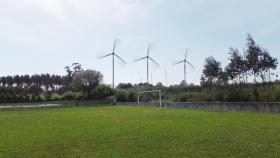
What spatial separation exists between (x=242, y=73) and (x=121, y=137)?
43.6 meters

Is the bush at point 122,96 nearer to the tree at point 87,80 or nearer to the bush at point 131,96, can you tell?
the bush at point 131,96

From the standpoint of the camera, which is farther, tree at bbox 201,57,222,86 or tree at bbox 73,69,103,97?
tree at bbox 73,69,103,97

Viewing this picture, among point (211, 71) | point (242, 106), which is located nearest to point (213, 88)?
point (211, 71)

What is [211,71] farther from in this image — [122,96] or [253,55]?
[122,96]

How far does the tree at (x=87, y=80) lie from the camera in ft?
379

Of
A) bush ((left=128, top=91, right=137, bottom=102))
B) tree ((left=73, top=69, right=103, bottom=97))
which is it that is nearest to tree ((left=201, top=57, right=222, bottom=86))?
bush ((left=128, top=91, right=137, bottom=102))

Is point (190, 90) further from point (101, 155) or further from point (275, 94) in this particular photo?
point (101, 155)

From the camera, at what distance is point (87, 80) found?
4697 inches

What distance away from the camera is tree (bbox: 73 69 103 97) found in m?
116

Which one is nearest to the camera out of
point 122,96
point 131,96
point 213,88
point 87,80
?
point 213,88

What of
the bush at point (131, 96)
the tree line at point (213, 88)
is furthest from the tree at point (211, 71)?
the bush at point (131, 96)

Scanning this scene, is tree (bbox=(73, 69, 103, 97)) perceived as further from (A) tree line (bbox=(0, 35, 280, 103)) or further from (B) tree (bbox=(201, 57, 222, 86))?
(B) tree (bbox=(201, 57, 222, 86))

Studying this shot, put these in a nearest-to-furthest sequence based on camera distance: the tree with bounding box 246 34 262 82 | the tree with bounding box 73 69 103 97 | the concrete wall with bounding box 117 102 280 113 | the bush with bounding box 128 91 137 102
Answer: the concrete wall with bounding box 117 102 280 113, the tree with bounding box 246 34 262 82, the bush with bounding box 128 91 137 102, the tree with bounding box 73 69 103 97

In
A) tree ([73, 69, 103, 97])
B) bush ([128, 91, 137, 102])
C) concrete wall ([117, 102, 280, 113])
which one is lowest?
concrete wall ([117, 102, 280, 113])
